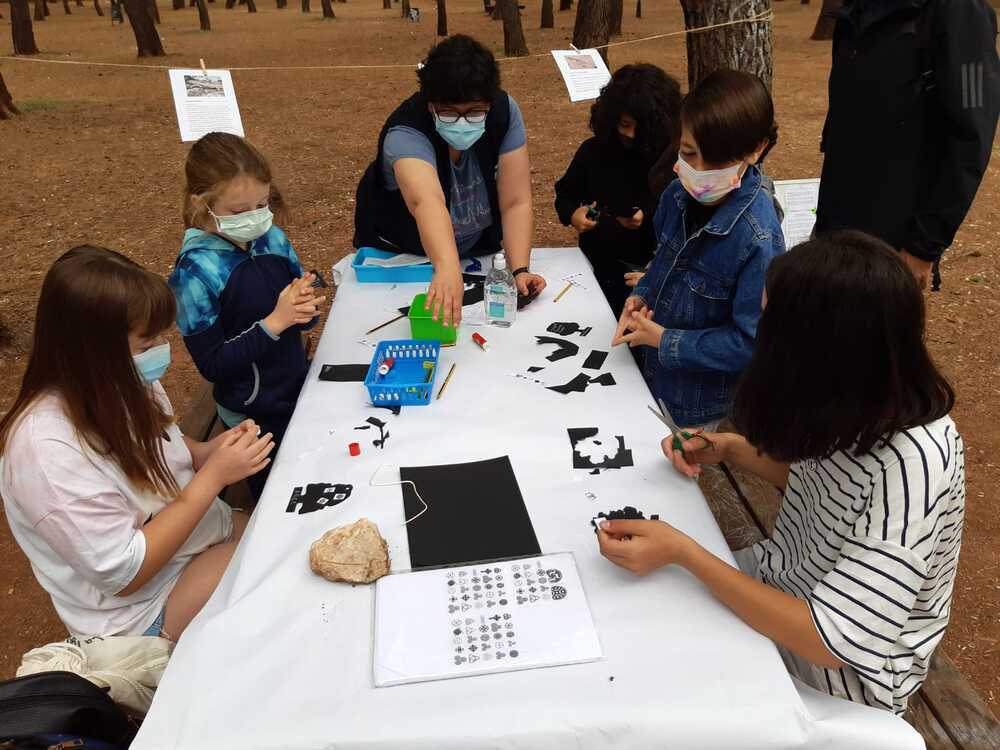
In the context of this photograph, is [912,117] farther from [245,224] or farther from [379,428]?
[245,224]

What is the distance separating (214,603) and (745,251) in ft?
5.18

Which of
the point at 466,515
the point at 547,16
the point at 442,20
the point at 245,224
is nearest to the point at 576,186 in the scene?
the point at 245,224

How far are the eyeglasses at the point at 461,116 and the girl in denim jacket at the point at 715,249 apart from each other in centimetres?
74

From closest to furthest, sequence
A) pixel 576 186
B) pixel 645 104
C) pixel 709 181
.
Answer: pixel 709 181 < pixel 645 104 < pixel 576 186

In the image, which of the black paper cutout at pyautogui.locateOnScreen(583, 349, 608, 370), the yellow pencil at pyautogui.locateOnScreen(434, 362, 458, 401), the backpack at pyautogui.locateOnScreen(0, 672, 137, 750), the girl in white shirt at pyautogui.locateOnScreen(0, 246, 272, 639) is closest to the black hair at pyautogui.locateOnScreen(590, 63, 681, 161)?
the black paper cutout at pyautogui.locateOnScreen(583, 349, 608, 370)

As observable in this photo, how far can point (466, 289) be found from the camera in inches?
104

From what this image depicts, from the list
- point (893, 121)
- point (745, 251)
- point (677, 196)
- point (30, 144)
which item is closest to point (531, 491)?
point (745, 251)

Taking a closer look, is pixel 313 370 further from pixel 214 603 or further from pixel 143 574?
pixel 214 603

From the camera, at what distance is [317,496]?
62.2 inches

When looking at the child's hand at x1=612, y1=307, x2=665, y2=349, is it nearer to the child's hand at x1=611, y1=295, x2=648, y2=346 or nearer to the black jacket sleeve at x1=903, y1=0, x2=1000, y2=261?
the child's hand at x1=611, y1=295, x2=648, y2=346

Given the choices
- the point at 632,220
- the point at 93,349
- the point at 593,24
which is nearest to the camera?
the point at 93,349

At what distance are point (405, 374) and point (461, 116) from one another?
3.24 ft

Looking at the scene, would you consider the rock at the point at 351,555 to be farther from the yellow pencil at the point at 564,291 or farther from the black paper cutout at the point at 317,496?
the yellow pencil at the point at 564,291

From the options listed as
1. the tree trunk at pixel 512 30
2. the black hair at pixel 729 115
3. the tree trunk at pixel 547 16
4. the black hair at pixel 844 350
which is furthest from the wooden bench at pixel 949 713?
the tree trunk at pixel 547 16
